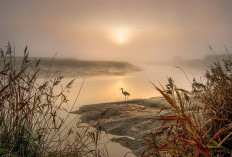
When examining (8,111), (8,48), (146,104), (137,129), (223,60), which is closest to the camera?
(8,111)

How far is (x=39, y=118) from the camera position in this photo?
2.80 meters

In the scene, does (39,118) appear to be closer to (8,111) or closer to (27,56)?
(8,111)

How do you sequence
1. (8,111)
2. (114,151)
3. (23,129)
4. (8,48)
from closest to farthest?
(23,129)
(8,111)
(8,48)
(114,151)

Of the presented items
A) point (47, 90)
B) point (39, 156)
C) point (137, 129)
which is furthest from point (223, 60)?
point (39, 156)

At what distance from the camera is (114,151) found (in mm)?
3174

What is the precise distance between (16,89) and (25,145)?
0.59 m

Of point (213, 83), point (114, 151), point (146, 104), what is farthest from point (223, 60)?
point (146, 104)

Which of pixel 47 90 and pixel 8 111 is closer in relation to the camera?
pixel 8 111

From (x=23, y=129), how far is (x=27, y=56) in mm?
722

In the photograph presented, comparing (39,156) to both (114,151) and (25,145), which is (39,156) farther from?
(114,151)

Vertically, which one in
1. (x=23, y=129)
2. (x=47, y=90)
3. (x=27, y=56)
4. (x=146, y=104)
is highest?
(x=27, y=56)

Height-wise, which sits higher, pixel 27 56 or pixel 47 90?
pixel 27 56

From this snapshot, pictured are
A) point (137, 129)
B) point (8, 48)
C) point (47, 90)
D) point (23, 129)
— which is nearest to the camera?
point (23, 129)

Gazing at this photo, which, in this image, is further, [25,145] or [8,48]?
[8,48]
